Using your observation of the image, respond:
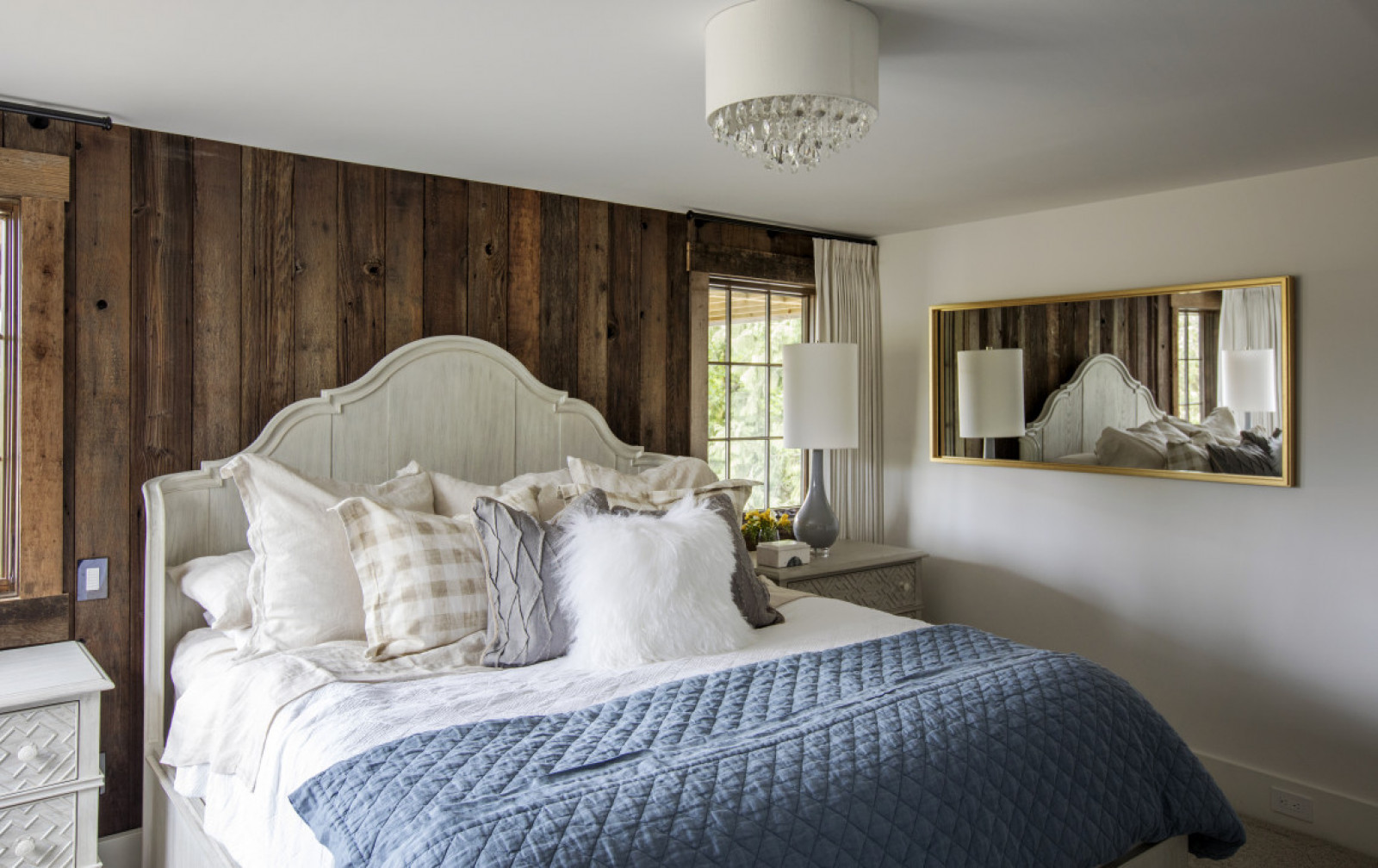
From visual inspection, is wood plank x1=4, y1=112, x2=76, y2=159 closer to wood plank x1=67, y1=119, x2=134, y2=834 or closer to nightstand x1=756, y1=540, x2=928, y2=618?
wood plank x1=67, y1=119, x2=134, y2=834

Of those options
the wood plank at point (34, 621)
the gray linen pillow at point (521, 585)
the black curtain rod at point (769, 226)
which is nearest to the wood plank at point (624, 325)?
the black curtain rod at point (769, 226)

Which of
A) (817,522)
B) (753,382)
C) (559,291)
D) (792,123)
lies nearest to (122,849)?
(559,291)

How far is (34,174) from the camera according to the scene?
2.51m

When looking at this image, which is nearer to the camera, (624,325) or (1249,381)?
(1249,381)

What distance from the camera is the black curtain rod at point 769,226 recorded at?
12.9 feet

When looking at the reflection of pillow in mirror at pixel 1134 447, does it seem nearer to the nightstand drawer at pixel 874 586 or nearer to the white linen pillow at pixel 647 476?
the nightstand drawer at pixel 874 586

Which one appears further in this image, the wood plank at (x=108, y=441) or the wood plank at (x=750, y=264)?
the wood plank at (x=750, y=264)

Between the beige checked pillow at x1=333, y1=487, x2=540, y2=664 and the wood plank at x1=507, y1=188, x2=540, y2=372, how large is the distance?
3.61 ft

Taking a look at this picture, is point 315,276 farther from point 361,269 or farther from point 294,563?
point 294,563

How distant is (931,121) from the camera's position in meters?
2.64

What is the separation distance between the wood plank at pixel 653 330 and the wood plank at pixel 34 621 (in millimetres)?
2049

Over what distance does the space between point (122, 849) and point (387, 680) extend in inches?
49.9

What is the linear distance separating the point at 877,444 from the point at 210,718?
3195 millimetres

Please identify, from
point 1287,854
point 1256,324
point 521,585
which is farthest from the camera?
point 1256,324
